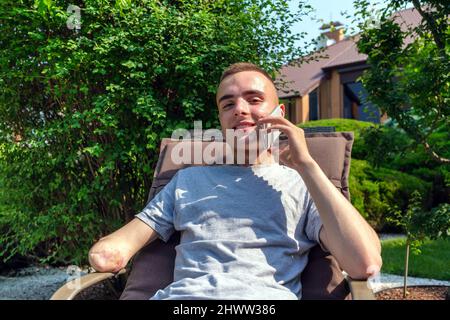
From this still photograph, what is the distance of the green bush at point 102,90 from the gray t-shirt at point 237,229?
1.21m

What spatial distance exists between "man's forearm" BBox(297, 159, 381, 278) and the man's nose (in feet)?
1.66

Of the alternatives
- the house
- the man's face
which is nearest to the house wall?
the house

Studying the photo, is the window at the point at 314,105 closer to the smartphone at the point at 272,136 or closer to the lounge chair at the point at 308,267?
the lounge chair at the point at 308,267

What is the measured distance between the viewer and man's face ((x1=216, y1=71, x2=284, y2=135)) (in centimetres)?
213

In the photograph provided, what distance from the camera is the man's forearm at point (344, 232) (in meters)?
1.67

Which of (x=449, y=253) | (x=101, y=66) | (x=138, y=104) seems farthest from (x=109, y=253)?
(x=449, y=253)

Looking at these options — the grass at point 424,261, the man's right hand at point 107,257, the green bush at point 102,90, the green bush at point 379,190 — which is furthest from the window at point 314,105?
the man's right hand at point 107,257

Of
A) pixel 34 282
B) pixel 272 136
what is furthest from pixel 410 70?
pixel 34 282

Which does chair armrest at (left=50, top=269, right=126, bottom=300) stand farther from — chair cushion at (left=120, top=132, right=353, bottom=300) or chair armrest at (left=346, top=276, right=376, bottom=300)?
chair armrest at (left=346, top=276, right=376, bottom=300)

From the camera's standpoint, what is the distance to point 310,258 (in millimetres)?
2074

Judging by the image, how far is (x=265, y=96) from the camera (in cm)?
218
